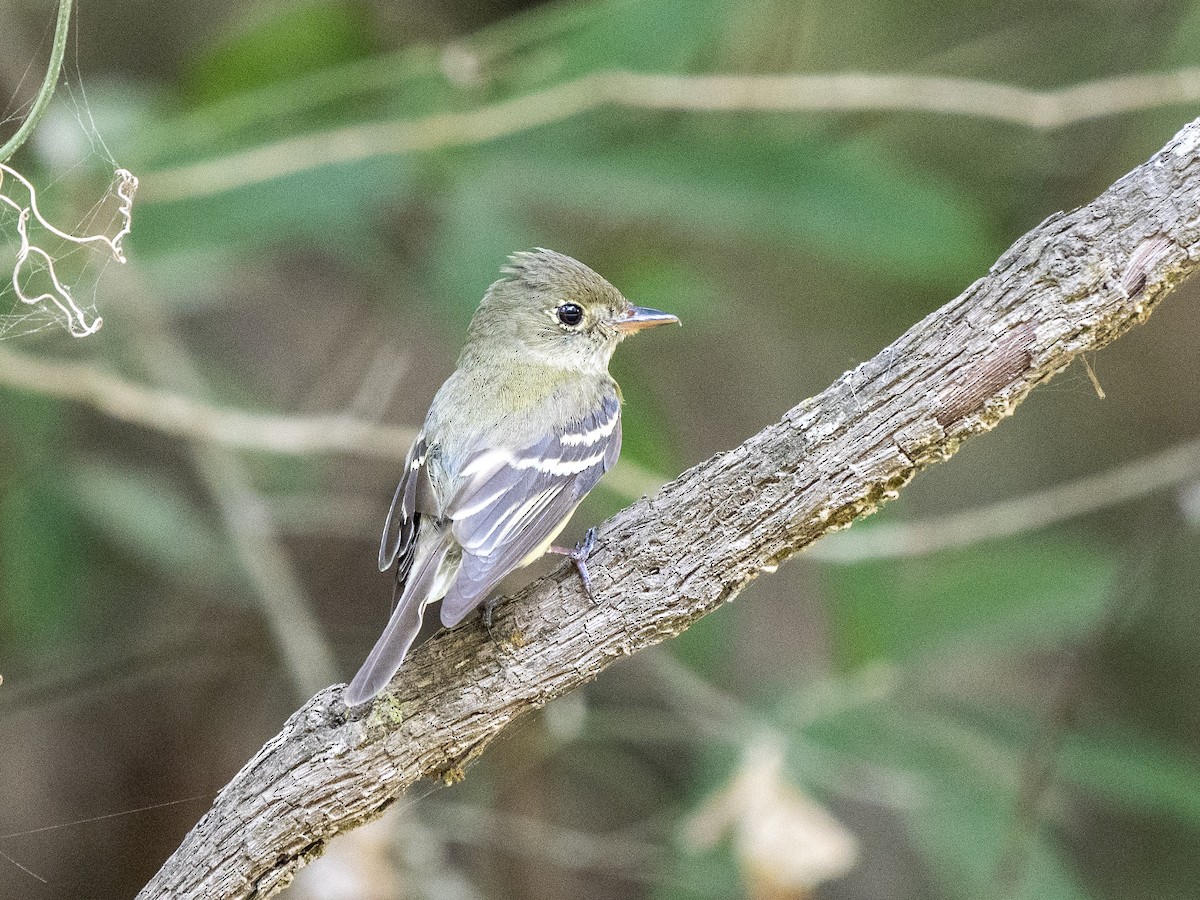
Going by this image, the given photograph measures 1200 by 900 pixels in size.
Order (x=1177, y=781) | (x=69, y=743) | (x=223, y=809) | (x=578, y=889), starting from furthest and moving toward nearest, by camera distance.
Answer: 1. (x=578, y=889)
2. (x=69, y=743)
3. (x=1177, y=781)
4. (x=223, y=809)

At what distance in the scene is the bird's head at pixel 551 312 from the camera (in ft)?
7.70

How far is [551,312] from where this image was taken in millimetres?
2391

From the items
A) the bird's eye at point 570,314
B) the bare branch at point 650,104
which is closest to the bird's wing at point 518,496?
the bird's eye at point 570,314

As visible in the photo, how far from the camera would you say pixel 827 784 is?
133 inches

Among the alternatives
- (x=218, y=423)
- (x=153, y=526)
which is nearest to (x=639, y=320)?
(x=218, y=423)

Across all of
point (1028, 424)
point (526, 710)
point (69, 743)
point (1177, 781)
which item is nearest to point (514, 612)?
point (526, 710)


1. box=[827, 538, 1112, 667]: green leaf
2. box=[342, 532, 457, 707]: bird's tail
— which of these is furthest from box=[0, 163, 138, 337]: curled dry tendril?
box=[827, 538, 1112, 667]: green leaf

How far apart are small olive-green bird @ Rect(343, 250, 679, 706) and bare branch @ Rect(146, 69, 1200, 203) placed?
42.5 inches

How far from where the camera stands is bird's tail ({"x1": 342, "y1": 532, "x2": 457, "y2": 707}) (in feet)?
5.11

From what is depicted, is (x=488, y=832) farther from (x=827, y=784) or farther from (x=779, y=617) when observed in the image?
(x=779, y=617)

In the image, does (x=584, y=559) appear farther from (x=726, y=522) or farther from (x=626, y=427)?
(x=626, y=427)

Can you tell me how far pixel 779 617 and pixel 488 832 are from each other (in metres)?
1.42

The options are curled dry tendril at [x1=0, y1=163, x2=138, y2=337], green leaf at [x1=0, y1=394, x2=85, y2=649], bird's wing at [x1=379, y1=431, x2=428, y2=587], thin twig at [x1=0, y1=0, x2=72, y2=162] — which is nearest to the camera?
thin twig at [x1=0, y1=0, x2=72, y2=162]

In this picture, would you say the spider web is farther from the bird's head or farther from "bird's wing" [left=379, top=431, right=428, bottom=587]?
"bird's wing" [left=379, top=431, right=428, bottom=587]
